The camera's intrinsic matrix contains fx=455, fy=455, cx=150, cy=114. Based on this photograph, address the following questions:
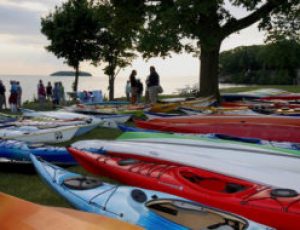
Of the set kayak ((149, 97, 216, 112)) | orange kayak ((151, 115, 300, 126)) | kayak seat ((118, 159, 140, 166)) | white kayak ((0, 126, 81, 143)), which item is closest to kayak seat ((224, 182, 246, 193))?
kayak seat ((118, 159, 140, 166))

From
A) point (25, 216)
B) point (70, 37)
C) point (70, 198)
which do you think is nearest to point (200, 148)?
point (70, 198)

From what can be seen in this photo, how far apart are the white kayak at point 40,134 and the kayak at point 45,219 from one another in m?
4.54

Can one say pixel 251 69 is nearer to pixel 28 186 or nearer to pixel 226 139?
pixel 226 139

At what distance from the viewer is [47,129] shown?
29.8 feet

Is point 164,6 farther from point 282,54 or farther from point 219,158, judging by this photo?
point 219,158

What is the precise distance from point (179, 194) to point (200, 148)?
1899 millimetres

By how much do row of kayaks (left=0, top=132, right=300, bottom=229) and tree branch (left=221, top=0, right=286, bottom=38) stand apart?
8937mm

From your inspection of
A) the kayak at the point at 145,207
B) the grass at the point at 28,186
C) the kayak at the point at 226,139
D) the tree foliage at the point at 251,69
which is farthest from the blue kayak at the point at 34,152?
the tree foliage at the point at 251,69

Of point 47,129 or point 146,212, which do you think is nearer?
point 146,212

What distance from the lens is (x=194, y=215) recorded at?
14.2 ft

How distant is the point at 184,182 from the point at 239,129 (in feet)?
13.7

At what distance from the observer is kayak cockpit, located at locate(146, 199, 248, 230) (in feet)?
13.1

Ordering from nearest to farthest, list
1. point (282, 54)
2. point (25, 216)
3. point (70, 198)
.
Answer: point (25, 216), point (70, 198), point (282, 54)

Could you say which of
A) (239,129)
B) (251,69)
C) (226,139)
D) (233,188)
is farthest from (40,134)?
(251,69)
